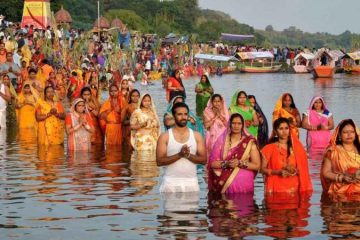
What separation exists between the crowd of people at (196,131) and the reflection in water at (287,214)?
0.18 ft

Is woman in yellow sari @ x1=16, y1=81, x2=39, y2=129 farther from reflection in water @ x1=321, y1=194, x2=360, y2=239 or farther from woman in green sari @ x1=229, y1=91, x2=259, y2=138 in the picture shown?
reflection in water @ x1=321, y1=194, x2=360, y2=239

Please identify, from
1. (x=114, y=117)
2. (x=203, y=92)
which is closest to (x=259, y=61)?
(x=203, y=92)

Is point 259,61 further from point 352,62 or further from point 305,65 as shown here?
point 352,62

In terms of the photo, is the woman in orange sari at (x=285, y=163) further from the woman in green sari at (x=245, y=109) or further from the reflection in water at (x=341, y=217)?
the woman in green sari at (x=245, y=109)

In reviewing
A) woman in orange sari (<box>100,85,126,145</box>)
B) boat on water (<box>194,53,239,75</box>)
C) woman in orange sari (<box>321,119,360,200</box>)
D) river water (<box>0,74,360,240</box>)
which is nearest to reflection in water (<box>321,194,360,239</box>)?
river water (<box>0,74,360,240</box>)

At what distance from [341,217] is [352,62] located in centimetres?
5772

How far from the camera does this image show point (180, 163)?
35.2 ft

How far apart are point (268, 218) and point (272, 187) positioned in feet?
3.12

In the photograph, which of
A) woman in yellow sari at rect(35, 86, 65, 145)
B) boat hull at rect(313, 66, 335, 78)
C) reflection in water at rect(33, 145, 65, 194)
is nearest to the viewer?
reflection in water at rect(33, 145, 65, 194)

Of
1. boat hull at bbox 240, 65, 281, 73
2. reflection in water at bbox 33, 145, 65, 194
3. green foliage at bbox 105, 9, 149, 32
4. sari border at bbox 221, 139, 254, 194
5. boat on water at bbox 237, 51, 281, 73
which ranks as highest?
green foliage at bbox 105, 9, 149, 32

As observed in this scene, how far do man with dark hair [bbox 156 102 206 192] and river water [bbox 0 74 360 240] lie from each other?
0.43 metres

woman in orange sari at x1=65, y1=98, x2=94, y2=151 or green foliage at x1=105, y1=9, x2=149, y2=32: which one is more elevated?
green foliage at x1=105, y1=9, x2=149, y2=32

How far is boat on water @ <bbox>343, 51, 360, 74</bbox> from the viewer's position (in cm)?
6406

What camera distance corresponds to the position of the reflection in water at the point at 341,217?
976 cm
